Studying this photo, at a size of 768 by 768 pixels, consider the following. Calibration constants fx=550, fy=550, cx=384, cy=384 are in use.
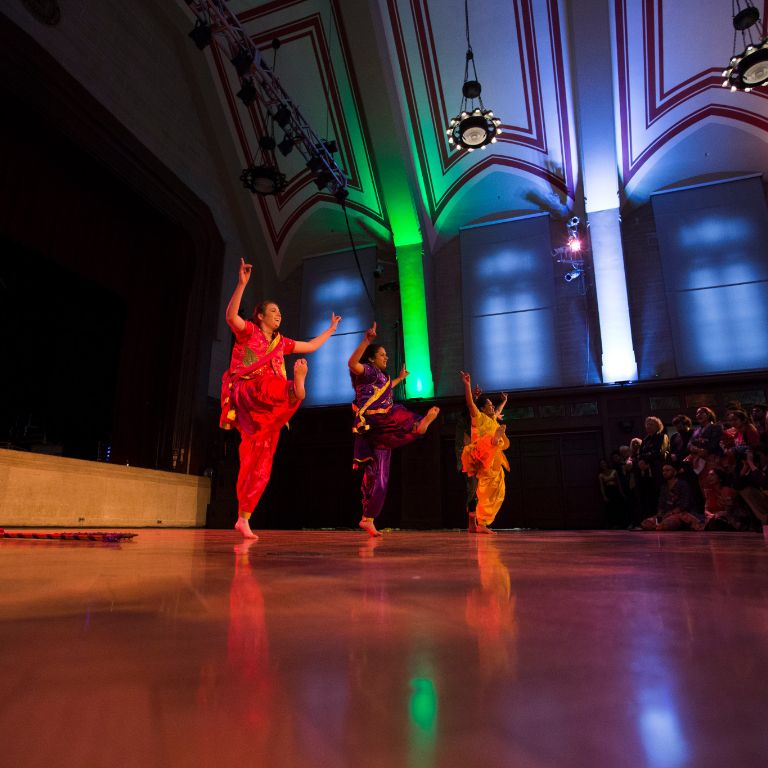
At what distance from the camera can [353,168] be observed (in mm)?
11312

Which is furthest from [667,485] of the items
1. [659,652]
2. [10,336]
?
[10,336]

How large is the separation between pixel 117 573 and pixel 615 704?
95 centimetres

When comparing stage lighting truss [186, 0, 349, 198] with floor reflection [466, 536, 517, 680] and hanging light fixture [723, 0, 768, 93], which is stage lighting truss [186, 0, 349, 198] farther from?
floor reflection [466, 536, 517, 680]

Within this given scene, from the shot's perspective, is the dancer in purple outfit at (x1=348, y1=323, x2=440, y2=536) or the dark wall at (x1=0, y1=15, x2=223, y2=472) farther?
the dark wall at (x1=0, y1=15, x2=223, y2=472)

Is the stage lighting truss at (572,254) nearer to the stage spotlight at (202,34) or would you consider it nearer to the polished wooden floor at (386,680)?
the stage spotlight at (202,34)

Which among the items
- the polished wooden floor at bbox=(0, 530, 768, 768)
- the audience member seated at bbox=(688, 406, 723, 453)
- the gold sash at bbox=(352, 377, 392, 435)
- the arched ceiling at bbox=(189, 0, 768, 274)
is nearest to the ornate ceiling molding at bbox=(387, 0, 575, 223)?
the arched ceiling at bbox=(189, 0, 768, 274)

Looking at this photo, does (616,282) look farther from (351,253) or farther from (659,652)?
(659,652)

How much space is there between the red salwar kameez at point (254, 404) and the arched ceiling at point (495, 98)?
8.04m

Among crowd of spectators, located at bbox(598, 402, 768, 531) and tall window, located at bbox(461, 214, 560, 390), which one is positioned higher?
tall window, located at bbox(461, 214, 560, 390)

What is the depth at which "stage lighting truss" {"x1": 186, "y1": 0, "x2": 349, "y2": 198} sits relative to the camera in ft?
25.7

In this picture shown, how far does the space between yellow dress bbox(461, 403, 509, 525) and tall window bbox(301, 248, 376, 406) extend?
6674mm

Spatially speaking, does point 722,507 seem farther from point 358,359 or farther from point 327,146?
point 327,146

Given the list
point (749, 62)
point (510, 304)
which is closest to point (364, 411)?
A: point (749, 62)

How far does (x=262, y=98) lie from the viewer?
30.1 feet
